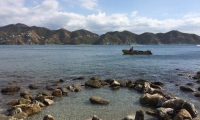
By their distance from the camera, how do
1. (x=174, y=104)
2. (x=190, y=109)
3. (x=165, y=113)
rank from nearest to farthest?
(x=165, y=113) < (x=190, y=109) < (x=174, y=104)

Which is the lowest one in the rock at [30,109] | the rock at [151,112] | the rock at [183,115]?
the rock at [151,112]

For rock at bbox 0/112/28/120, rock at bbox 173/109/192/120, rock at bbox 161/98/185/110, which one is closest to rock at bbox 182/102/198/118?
rock at bbox 161/98/185/110

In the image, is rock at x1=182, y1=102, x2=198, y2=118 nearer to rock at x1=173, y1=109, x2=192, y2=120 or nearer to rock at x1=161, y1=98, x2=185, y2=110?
rock at x1=161, y1=98, x2=185, y2=110

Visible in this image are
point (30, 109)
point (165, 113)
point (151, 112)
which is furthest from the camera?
point (151, 112)

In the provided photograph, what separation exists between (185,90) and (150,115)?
952 cm

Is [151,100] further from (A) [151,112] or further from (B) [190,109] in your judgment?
(B) [190,109]

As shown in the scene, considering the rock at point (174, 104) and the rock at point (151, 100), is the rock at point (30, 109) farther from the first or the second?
the rock at point (174, 104)

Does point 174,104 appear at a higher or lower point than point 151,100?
higher

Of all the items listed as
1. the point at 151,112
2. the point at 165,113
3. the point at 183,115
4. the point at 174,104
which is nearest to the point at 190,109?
the point at 174,104

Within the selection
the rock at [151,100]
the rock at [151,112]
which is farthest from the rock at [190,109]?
the rock at [151,100]

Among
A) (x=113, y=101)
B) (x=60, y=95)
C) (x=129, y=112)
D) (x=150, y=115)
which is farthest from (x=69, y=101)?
(x=150, y=115)

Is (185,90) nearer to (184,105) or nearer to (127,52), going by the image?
(184,105)

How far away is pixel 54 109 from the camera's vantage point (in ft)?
45.6

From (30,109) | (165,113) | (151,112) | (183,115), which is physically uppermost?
(183,115)
